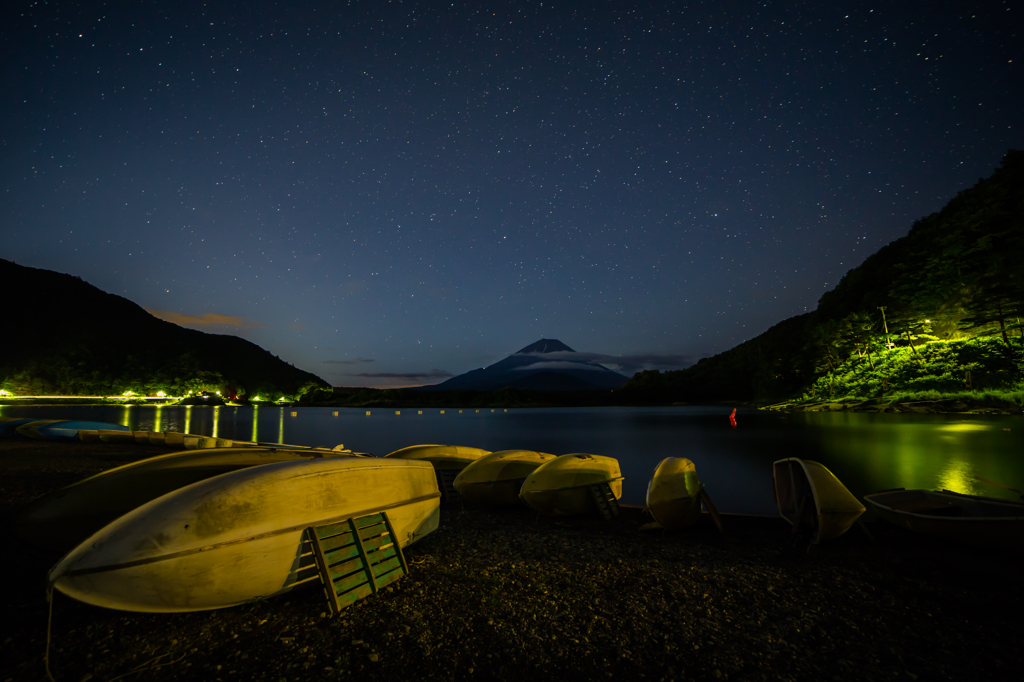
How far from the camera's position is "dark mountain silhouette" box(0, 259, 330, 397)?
465ft

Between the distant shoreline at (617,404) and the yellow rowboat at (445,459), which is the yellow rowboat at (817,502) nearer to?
the yellow rowboat at (445,459)

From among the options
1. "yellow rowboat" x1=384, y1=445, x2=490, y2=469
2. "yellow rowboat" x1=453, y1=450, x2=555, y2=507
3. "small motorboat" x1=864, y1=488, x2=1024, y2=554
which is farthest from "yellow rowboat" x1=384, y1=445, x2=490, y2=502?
"small motorboat" x1=864, y1=488, x2=1024, y2=554

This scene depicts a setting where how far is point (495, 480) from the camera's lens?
416 inches

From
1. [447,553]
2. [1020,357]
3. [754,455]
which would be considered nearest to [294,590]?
[447,553]

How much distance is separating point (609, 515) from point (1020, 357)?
59.3 metres

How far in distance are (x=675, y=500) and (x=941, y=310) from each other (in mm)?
65475

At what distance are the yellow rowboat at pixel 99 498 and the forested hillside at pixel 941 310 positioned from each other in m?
63.5

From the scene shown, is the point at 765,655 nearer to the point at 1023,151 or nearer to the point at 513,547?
the point at 513,547

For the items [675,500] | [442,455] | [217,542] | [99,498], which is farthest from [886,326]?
[99,498]

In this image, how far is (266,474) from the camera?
4.96 metres

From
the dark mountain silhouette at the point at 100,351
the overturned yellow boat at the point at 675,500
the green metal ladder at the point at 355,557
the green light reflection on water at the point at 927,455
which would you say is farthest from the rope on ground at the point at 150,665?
the dark mountain silhouette at the point at 100,351

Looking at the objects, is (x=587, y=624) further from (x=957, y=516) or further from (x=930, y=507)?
(x=930, y=507)

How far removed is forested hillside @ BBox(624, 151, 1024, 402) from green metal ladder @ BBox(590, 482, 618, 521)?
5574 centimetres

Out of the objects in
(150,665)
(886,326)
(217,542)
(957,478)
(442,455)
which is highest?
(886,326)
